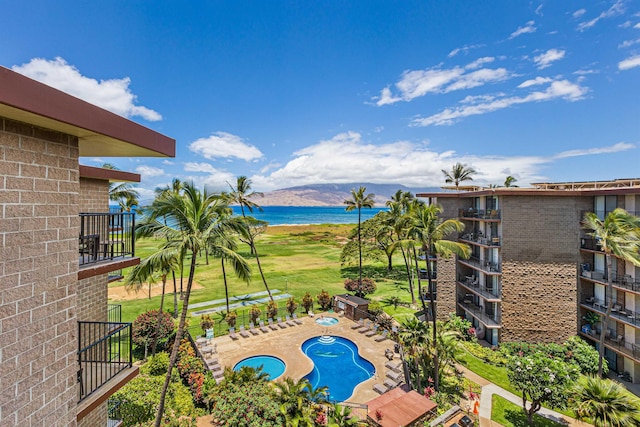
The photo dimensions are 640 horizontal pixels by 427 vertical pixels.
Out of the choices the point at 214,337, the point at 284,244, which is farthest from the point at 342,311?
the point at 284,244

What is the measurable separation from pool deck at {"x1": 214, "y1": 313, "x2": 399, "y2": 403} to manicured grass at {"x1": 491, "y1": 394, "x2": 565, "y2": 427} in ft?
20.0

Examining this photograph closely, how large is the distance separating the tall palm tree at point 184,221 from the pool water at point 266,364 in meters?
9.81

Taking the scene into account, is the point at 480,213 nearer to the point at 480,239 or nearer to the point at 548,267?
the point at 480,239

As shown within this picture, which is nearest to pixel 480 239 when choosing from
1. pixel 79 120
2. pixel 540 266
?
pixel 540 266

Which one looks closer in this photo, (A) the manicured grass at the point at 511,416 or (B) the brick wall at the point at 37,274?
(B) the brick wall at the point at 37,274

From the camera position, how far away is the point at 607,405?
12.9 meters

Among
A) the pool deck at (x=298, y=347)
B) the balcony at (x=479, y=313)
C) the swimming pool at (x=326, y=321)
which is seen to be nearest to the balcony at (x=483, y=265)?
the balcony at (x=479, y=313)

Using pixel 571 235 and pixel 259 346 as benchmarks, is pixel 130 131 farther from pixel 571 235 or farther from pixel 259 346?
pixel 571 235

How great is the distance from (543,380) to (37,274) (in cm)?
1912

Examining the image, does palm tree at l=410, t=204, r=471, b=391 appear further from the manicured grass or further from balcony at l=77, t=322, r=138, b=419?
balcony at l=77, t=322, r=138, b=419

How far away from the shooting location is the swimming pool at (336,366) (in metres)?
19.8

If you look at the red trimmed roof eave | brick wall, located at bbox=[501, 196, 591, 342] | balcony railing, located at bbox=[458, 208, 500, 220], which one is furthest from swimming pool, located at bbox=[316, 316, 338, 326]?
the red trimmed roof eave

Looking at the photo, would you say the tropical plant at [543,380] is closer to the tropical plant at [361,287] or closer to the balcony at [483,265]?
the balcony at [483,265]

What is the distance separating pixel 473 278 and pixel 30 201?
29.3 meters
